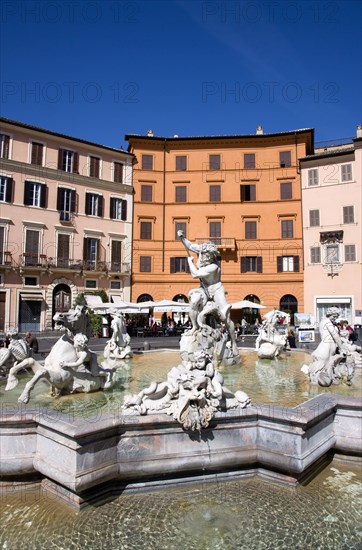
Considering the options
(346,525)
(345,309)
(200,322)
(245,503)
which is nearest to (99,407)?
(245,503)

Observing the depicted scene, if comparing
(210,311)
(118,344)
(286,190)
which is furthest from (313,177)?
(210,311)

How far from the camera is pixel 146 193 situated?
1476 inches

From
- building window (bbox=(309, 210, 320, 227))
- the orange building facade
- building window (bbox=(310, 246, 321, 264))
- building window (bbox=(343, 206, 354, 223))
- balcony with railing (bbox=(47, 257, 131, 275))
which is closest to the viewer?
balcony with railing (bbox=(47, 257, 131, 275))

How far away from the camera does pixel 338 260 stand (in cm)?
3303

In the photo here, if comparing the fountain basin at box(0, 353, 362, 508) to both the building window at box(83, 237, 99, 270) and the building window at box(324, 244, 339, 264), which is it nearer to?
the building window at box(83, 237, 99, 270)

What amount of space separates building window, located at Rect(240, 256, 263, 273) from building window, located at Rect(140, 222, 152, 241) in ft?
28.2

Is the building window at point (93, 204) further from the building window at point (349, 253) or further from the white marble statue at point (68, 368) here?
the white marble statue at point (68, 368)

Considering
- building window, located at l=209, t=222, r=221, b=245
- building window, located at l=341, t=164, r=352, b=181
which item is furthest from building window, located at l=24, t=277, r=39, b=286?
building window, located at l=341, t=164, r=352, b=181

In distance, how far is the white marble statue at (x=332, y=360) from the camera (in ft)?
20.2

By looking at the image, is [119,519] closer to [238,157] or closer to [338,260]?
[338,260]

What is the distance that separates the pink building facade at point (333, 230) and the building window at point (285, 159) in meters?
1.47

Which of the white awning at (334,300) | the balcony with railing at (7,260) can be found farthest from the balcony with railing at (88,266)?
the white awning at (334,300)

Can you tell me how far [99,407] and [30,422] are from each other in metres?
1.19

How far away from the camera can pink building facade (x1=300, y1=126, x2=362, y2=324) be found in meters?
32.5
